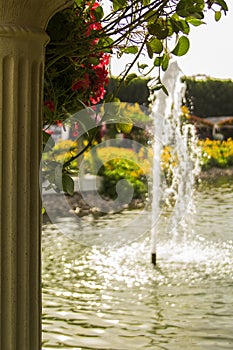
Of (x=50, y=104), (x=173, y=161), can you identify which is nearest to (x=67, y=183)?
(x=50, y=104)

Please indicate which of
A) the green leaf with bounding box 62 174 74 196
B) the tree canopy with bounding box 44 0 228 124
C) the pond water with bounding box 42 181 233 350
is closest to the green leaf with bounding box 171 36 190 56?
the tree canopy with bounding box 44 0 228 124

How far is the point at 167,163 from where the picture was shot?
898 centimetres

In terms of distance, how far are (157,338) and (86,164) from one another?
6147 mm

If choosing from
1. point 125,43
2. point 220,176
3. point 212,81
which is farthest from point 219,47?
point 125,43

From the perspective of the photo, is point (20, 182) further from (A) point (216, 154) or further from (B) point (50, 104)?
(A) point (216, 154)

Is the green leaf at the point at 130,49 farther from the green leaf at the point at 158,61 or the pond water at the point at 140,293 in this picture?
the pond water at the point at 140,293

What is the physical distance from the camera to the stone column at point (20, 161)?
879 mm

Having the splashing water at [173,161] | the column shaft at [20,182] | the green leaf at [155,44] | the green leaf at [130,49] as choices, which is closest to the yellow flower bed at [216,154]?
the splashing water at [173,161]

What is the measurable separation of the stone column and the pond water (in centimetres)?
190

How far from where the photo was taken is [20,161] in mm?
895

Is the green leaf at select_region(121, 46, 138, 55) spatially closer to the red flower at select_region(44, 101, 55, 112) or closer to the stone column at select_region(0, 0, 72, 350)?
the red flower at select_region(44, 101, 55, 112)

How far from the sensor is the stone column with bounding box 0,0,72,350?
0.88m

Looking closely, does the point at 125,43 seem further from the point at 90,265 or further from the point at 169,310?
the point at 90,265

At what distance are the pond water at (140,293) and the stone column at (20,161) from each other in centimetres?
190
